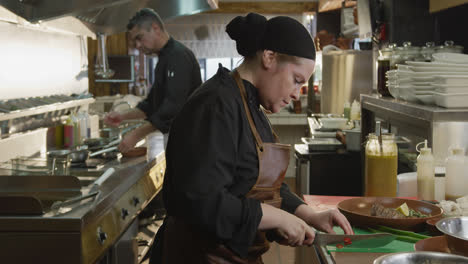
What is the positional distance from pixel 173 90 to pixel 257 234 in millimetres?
2393

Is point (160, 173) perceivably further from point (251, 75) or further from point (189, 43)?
point (189, 43)

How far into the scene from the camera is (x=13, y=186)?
2.61 meters

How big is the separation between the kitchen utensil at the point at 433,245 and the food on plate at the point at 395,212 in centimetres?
31

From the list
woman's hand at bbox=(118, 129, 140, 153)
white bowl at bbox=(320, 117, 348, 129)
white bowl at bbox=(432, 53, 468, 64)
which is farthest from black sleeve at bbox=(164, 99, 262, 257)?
white bowl at bbox=(320, 117, 348, 129)

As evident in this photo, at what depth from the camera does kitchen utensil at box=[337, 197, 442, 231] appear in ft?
6.51

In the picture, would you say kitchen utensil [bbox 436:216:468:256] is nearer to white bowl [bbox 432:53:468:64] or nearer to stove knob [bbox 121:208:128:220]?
white bowl [bbox 432:53:468:64]

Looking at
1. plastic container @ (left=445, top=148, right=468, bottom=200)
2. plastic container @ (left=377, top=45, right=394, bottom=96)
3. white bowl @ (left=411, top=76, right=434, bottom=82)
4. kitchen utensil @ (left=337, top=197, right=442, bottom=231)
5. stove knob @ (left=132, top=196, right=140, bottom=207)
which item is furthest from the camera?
plastic container @ (left=377, top=45, right=394, bottom=96)

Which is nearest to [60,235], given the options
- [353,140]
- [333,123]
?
[353,140]

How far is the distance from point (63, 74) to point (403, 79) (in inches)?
126

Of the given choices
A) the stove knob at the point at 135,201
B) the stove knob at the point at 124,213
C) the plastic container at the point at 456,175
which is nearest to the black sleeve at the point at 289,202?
the plastic container at the point at 456,175

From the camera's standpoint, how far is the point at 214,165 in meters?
1.62

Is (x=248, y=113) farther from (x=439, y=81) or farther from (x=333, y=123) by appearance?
(x=333, y=123)

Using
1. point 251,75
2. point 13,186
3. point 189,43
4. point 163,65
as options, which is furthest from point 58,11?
point 189,43

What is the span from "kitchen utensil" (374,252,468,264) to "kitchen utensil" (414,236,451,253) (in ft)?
0.88
